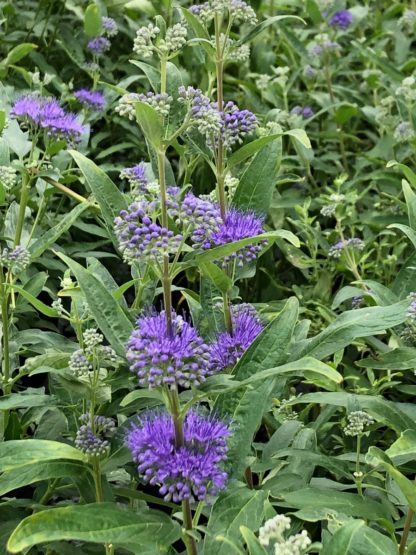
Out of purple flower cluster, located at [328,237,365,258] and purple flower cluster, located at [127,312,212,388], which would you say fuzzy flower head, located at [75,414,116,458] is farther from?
purple flower cluster, located at [328,237,365,258]

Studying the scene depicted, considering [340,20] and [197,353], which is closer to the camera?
[197,353]

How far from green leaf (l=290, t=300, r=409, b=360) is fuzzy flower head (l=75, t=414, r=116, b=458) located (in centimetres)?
45

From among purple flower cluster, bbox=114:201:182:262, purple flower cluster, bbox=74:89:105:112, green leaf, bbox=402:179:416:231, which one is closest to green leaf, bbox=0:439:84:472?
purple flower cluster, bbox=114:201:182:262

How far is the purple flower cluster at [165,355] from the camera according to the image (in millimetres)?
1524

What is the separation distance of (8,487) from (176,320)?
46 centimetres

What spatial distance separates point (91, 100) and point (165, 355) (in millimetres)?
1929

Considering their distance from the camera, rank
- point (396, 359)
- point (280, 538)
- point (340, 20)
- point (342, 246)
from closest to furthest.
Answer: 1. point (280, 538)
2. point (396, 359)
3. point (342, 246)
4. point (340, 20)

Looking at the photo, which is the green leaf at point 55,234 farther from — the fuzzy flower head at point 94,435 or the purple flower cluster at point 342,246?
the purple flower cluster at point 342,246

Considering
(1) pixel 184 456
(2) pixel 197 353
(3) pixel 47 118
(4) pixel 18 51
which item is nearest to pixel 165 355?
(2) pixel 197 353

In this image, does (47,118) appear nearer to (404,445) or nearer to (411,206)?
(411,206)

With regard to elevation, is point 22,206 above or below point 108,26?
below

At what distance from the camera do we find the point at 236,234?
6.04 feet

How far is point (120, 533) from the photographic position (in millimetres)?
1554

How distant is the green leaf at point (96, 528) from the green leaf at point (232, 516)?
0.26ft
